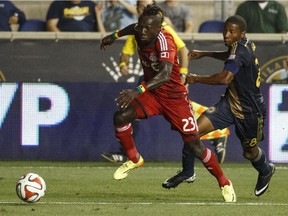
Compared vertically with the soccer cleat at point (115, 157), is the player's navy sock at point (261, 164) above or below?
above

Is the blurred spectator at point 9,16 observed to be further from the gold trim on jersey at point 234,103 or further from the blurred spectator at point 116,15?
the gold trim on jersey at point 234,103

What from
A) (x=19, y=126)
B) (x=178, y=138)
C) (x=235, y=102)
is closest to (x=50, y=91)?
(x=19, y=126)

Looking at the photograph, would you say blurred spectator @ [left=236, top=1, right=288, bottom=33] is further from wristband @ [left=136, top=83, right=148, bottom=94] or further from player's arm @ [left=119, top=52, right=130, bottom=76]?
Answer: wristband @ [left=136, top=83, right=148, bottom=94]

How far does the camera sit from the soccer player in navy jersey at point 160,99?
11797 millimetres

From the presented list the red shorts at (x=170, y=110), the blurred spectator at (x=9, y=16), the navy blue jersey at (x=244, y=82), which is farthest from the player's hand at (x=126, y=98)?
the blurred spectator at (x=9, y=16)

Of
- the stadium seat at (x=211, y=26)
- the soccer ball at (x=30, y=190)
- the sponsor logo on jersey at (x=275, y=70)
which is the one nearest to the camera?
the soccer ball at (x=30, y=190)

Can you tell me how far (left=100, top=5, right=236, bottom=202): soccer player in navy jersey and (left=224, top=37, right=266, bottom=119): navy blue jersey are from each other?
1.83 ft

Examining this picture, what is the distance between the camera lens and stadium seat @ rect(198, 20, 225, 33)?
19.1 meters

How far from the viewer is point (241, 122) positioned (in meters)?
12.5

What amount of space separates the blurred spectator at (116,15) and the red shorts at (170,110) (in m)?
6.98

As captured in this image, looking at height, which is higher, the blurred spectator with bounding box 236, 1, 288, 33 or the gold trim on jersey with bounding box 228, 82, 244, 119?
the gold trim on jersey with bounding box 228, 82, 244, 119

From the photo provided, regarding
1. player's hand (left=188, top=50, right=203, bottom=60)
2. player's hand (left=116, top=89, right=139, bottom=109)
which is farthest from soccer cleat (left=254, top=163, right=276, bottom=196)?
player's hand (left=116, top=89, right=139, bottom=109)

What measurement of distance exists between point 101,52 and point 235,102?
6.21 meters

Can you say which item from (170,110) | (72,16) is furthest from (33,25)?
(170,110)
